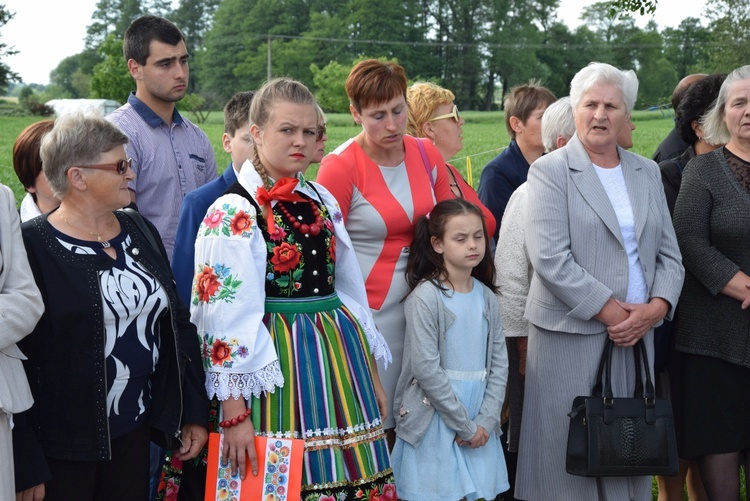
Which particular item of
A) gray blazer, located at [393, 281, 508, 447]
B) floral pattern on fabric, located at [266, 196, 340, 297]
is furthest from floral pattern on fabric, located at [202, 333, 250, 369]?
gray blazer, located at [393, 281, 508, 447]

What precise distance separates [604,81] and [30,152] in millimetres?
2501

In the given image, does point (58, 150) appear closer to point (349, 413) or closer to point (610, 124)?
point (349, 413)

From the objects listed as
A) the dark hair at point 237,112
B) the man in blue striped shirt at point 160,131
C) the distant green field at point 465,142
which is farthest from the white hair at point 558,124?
the distant green field at point 465,142

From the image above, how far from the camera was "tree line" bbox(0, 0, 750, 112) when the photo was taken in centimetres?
7631

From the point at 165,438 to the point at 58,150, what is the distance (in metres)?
1.04

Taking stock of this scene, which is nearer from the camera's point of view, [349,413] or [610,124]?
[349,413]

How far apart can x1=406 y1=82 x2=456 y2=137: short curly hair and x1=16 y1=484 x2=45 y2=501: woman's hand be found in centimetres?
293

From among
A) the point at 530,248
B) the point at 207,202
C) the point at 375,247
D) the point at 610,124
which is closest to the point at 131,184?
the point at 207,202

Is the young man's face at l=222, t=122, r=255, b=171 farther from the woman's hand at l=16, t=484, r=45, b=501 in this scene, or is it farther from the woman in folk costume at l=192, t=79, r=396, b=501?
the woman's hand at l=16, t=484, r=45, b=501

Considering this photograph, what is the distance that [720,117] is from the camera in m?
4.43

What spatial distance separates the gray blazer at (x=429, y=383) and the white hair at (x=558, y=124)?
1.17 meters

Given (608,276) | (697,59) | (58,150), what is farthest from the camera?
(697,59)

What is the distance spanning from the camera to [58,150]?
9.66ft

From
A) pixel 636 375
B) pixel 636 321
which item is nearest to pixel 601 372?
pixel 636 375
